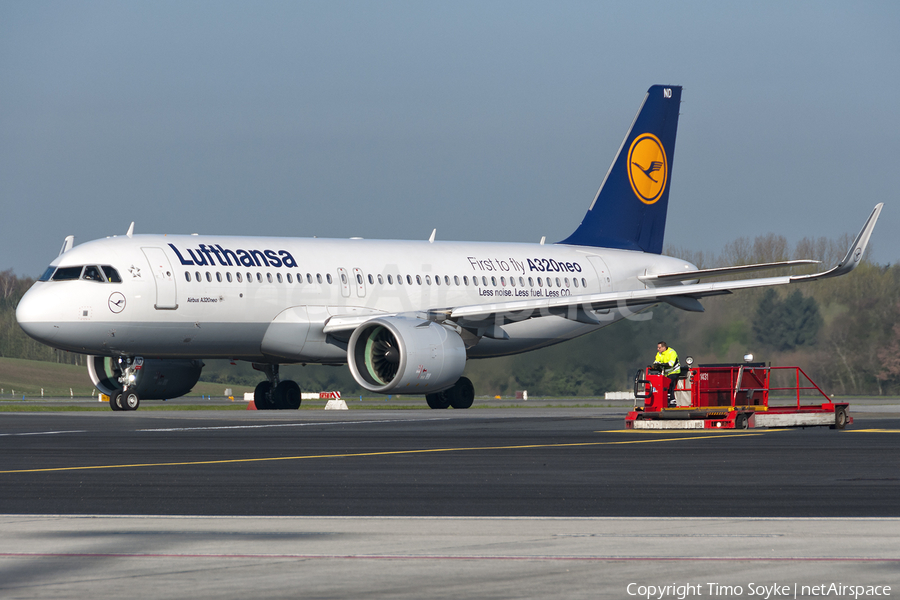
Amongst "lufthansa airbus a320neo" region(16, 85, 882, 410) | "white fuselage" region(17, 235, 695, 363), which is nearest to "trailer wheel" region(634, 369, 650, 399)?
"lufthansa airbus a320neo" region(16, 85, 882, 410)

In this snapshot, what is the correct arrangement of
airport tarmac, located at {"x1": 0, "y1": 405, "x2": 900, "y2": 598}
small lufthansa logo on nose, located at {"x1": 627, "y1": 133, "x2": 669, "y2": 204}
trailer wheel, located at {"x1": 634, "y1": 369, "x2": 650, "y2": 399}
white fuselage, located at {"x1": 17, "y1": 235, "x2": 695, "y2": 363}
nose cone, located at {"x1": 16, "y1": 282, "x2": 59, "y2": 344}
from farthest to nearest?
small lufthansa logo on nose, located at {"x1": 627, "y1": 133, "x2": 669, "y2": 204} → white fuselage, located at {"x1": 17, "y1": 235, "x2": 695, "y2": 363} → nose cone, located at {"x1": 16, "y1": 282, "x2": 59, "y2": 344} → trailer wheel, located at {"x1": 634, "y1": 369, "x2": 650, "y2": 399} → airport tarmac, located at {"x1": 0, "y1": 405, "x2": 900, "y2": 598}

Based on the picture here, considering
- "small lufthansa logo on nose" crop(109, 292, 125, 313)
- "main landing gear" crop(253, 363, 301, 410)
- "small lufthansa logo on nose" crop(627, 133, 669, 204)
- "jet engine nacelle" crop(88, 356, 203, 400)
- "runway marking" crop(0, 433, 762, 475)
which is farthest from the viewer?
"small lufthansa logo on nose" crop(627, 133, 669, 204)

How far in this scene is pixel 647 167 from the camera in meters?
39.8

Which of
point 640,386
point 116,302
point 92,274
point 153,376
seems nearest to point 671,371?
point 640,386

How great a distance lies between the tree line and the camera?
3781cm

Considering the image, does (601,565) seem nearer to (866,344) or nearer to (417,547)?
(417,547)

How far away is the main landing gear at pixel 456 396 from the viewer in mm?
34062

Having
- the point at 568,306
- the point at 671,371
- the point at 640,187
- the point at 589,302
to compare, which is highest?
the point at 640,187

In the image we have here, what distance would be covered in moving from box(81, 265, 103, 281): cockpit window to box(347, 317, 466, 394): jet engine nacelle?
19.5ft

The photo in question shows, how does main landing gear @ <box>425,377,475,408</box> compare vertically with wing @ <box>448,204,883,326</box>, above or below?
below

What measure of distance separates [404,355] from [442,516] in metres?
18.6

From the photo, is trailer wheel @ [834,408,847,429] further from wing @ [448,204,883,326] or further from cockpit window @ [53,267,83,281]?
cockpit window @ [53,267,83,281]

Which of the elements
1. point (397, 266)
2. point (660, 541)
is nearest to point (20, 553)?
point (660, 541)

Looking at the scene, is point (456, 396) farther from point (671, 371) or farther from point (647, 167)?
point (671, 371)
